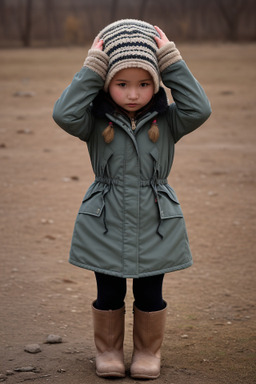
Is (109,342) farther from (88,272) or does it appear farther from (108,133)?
(88,272)

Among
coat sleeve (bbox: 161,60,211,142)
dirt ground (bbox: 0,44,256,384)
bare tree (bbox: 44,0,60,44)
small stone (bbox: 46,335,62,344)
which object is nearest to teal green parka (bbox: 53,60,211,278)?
coat sleeve (bbox: 161,60,211,142)

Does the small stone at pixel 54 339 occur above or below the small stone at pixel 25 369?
below

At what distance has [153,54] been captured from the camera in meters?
2.72

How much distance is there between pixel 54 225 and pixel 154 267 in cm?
268

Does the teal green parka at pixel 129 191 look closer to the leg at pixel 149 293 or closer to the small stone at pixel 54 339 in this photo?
the leg at pixel 149 293

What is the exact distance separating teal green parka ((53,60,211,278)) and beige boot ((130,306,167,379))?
0.27m

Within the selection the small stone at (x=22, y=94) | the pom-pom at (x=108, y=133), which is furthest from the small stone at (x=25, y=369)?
the small stone at (x=22, y=94)

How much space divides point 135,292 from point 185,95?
2.82 feet

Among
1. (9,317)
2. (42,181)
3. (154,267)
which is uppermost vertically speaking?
(154,267)

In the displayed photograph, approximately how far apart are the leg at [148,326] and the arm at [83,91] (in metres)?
0.73

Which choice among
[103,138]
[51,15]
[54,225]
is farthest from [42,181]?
[51,15]

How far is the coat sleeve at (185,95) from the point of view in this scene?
2732 mm

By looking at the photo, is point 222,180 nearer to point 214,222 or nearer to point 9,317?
point 214,222

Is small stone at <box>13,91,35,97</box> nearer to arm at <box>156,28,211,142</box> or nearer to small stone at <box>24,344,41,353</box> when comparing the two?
small stone at <box>24,344,41,353</box>
